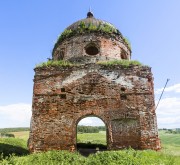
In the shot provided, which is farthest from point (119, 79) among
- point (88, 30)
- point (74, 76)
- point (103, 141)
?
point (103, 141)

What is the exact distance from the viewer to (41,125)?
30.1ft

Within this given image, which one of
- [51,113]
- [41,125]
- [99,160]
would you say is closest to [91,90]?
[51,113]

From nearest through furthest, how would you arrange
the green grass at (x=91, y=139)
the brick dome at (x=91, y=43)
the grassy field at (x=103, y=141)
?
the brick dome at (x=91, y=43)
the grassy field at (x=103, y=141)
the green grass at (x=91, y=139)

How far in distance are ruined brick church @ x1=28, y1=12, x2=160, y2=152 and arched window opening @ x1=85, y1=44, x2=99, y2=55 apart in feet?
4.33

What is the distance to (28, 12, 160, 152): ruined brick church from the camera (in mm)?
9016

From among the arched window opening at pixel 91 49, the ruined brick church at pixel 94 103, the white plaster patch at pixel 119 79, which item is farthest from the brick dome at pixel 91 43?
the white plaster patch at pixel 119 79

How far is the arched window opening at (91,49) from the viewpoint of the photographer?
11.5m

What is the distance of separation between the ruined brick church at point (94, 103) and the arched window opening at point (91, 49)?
132 cm

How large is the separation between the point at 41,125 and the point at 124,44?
20.6ft

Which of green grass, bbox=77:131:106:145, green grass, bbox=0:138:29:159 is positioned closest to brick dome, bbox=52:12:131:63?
green grass, bbox=0:138:29:159

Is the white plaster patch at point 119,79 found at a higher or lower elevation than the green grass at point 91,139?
higher

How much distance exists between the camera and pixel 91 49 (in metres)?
11.6

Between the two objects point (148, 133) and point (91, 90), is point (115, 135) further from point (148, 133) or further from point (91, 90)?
point (91, 90)

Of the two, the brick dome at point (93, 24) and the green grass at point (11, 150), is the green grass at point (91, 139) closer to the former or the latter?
the green grass at point (11, 150)
